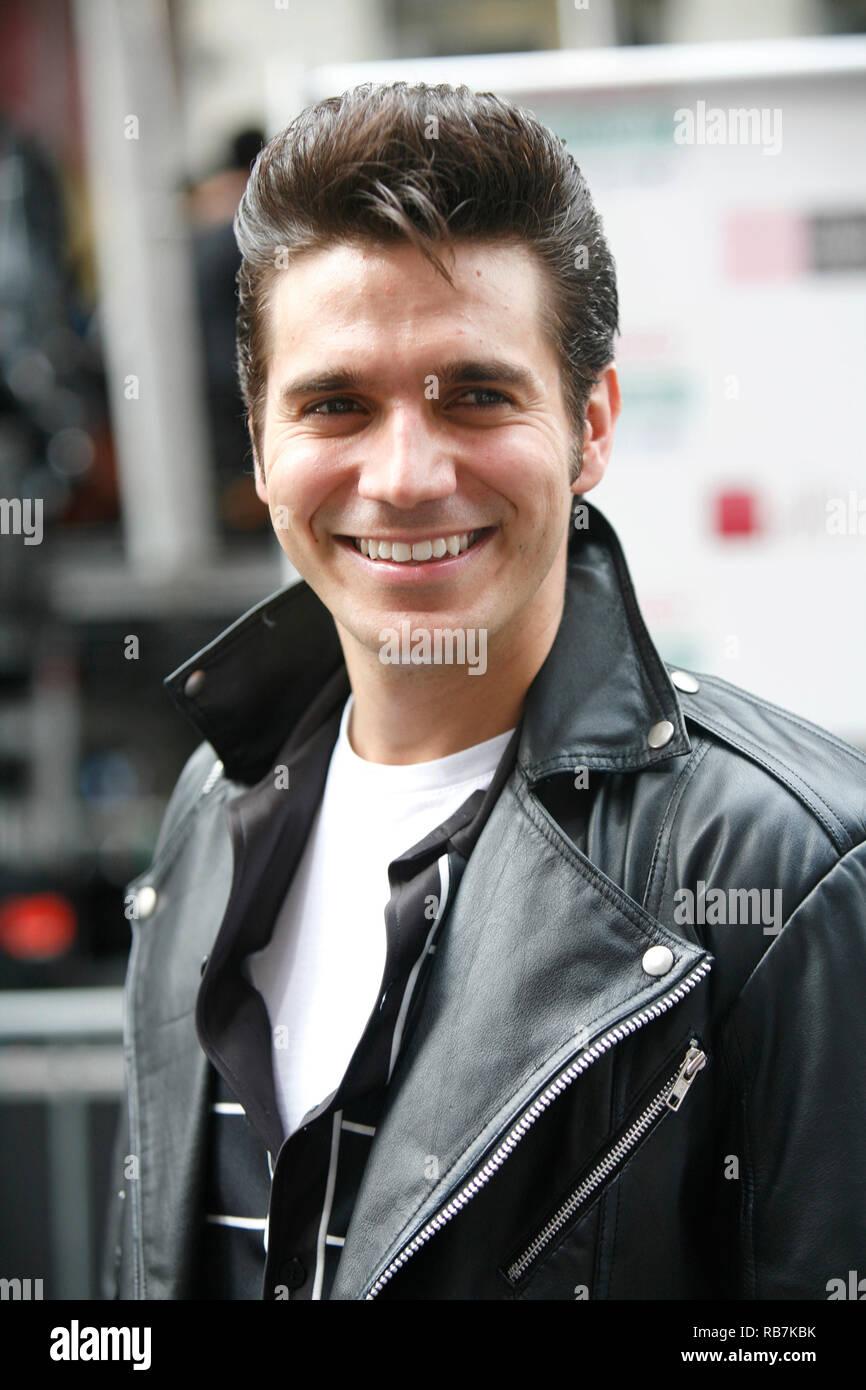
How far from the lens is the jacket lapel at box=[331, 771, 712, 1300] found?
1462 mm

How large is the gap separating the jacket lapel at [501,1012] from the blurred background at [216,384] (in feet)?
3.13

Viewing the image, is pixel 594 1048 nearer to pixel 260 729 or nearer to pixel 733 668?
pixel 260 729

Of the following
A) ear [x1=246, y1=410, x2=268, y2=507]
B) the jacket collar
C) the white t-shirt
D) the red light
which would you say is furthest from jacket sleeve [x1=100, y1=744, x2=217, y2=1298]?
the red light

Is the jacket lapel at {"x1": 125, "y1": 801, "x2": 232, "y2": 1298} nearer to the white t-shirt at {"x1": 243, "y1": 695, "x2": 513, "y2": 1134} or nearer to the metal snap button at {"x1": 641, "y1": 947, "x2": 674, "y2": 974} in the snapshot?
the white t-shirt at {"x1": 243, "y1": 695, "x2": 513, "y2": 1134}

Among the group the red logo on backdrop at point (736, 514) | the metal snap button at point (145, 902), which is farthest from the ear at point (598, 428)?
the red logo on backdrop at point (736, 514)

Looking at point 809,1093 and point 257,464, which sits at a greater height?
point 257,464

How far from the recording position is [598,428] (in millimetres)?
1812

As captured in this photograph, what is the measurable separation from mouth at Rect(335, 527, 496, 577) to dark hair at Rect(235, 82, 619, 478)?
222 millimetres

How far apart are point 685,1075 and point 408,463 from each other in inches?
30.6

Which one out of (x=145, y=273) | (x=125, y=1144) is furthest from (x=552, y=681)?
(x=145, y=273)

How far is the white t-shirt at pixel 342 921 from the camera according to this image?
1.70 metres

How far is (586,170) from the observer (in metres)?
3.23

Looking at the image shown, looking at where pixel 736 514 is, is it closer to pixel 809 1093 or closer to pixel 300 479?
pixel 300 479
